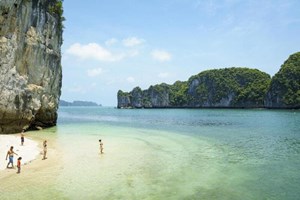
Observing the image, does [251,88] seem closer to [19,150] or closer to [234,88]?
[234,88]

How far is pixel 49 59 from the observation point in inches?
1775

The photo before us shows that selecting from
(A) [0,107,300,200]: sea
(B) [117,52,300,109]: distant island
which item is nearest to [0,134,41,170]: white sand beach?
(A) [0,107,300,200]: sea

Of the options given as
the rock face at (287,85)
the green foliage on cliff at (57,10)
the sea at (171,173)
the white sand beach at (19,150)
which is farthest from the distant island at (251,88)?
the white sand beach at (19,150)

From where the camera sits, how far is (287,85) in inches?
5226

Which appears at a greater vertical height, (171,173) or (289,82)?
(289,82)

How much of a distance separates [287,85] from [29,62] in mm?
120200

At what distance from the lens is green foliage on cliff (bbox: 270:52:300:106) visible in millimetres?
129750

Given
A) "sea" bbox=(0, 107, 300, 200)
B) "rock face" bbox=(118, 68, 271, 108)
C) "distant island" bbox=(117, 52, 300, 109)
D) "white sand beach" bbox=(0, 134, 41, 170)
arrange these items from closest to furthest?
"sea" bbox=(0, 107, 300, 200) < "white sand beach" bbox=(0, 134, 41, 170) < "distant island" bbox=(117, 52, 300, 109) < "rock face" bbox=(118, 68, 271, 108)

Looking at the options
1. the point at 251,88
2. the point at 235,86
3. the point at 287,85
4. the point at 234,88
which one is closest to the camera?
the point at 287,85

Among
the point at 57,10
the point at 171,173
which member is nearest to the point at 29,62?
the point at 57,10

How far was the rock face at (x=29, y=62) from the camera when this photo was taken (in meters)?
32.6

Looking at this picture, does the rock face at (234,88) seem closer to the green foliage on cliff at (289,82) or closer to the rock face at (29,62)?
the green foliage on cliff at (289,82)

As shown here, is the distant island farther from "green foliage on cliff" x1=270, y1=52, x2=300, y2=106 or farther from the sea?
the sea

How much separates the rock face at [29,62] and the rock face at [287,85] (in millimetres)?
109660
